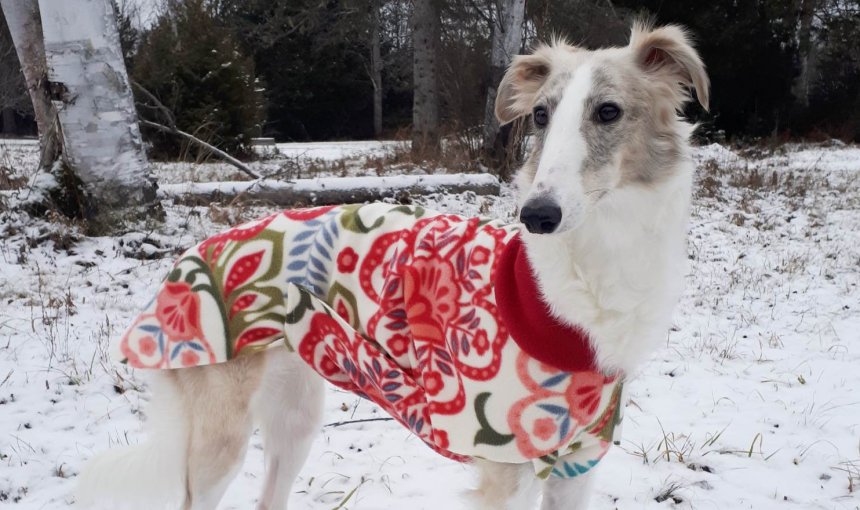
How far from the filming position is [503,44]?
29.9 feet

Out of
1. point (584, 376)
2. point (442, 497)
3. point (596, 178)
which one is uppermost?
point (596, 178)

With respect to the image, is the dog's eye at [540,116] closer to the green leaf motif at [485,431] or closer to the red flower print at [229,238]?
the green leaf motif at [485,431]

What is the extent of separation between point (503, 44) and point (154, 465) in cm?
814

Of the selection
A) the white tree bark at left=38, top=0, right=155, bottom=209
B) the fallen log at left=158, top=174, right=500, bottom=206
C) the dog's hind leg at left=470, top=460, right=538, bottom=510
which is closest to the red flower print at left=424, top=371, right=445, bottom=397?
the dog's hind leg at left=470, top=460, right=538, bottom=510

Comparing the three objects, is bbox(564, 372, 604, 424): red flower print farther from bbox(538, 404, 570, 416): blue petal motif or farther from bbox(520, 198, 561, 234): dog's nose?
bbox(520, 198, 561, 234): dog's nose

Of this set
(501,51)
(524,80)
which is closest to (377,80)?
(501,51)

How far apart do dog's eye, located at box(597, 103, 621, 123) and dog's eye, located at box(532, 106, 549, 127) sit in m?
0.17

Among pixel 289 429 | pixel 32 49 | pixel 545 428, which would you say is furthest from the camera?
pixel 32 49

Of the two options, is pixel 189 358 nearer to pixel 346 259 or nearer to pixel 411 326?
pixel 346 259

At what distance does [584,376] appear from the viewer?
1.76 meters

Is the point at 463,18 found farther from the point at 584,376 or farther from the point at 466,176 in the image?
the point at 584,376

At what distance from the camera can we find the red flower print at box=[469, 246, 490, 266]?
6.40 ft

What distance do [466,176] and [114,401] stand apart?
17.1ft

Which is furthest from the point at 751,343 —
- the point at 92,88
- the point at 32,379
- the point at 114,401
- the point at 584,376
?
the point at 92,88
